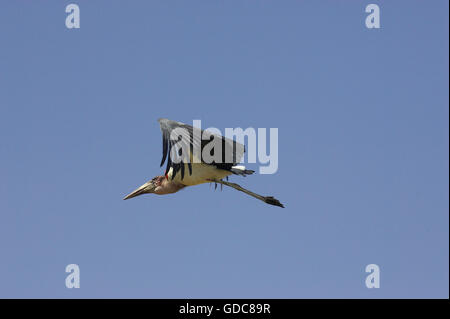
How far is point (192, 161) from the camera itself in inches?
1013

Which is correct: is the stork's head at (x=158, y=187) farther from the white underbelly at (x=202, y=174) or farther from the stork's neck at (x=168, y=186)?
the white underbelly at (x=202, y=174)

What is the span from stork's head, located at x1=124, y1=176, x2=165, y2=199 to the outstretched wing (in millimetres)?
2866

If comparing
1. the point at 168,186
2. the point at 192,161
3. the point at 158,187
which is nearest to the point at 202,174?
the point at 192,161

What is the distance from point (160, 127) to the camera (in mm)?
23156

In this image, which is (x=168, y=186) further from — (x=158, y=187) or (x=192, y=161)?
(x=192, y=161)

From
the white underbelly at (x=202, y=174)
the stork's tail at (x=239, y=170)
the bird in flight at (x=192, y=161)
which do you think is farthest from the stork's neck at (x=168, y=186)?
the stork's tail at (x=239, y=170)

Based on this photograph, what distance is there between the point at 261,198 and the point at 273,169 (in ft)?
4.78

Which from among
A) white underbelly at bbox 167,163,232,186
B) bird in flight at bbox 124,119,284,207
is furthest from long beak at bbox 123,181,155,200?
white underbelly at bbox 167,163,232,186

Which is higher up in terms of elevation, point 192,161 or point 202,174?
point 192,161

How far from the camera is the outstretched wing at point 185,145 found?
75.7 ft

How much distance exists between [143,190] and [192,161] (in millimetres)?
3551
